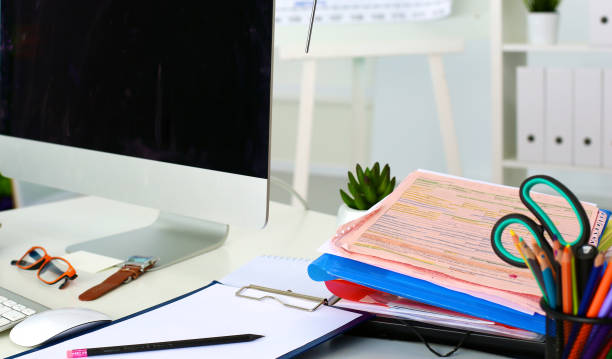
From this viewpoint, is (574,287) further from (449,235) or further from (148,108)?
(148,108)

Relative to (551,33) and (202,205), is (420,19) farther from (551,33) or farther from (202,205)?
(202,205)

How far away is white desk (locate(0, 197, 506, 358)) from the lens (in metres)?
0.61

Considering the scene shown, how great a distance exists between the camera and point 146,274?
0.85 m

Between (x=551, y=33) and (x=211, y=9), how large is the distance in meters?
1.93

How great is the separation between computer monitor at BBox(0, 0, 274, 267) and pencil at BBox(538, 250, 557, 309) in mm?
367

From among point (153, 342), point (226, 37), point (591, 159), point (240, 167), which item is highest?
point (226, 37)

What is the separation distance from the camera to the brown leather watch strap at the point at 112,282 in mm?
765

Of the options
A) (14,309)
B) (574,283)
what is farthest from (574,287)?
(14,309)

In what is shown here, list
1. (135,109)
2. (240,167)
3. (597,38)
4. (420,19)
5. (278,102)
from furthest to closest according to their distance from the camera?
(278,102)
(420,19)
(597,38)
(135,109)
(240,167)

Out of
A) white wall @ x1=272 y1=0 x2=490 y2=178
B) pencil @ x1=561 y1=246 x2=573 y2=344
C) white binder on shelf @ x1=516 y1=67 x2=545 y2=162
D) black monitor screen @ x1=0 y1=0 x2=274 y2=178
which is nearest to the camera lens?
pencil @ x1=561 y1=246 x2=573 y2=344

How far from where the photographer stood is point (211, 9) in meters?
0.78

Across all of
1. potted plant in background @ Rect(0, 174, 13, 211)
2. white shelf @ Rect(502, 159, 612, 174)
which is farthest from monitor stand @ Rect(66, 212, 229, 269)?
potted plant in background @ Rect(0, 174, 13, 211)

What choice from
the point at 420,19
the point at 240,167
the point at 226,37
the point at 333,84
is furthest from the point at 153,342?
the point at 333,84

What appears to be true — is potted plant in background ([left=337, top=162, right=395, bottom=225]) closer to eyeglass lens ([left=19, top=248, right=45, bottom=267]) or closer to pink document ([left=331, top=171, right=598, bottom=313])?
pink document ([left=331, top=171, right=598, bottom=313])
